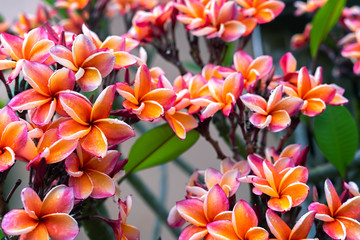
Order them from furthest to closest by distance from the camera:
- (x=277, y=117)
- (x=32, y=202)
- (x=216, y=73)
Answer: (x=216, y=73) → (x=277, y=117) → (x=32, y=202)

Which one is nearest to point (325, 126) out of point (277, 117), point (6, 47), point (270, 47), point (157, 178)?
point (277, 117)

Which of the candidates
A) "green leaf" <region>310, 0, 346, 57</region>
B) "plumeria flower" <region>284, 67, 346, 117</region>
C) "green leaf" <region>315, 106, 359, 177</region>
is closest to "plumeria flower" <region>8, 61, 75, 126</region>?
"plumeria flower" <region>284, 67, 346, 117</region>

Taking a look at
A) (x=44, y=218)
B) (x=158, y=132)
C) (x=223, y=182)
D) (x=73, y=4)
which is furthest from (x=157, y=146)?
(x=73, y=4)

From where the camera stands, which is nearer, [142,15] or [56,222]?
[56,222]

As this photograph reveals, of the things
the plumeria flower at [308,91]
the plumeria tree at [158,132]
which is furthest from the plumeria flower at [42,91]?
the plumeria flower at [308,91]

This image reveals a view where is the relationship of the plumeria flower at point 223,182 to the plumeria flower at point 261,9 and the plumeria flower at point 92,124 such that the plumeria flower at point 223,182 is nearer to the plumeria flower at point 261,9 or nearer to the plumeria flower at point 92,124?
the plumeria flower at point 92,124

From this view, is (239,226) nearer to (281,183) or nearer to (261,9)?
(281,183)

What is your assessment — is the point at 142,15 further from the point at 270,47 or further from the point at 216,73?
the point at 270,47
